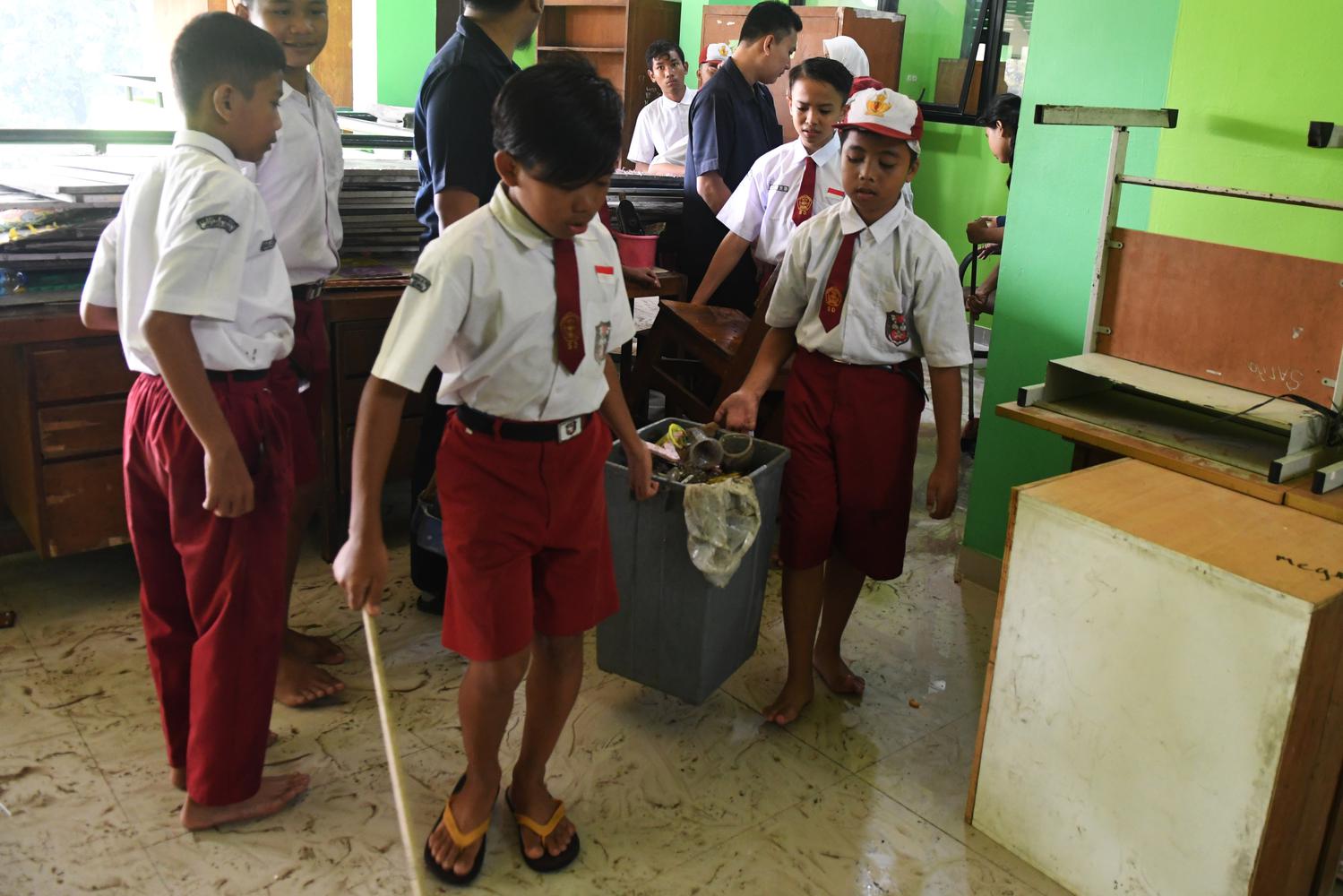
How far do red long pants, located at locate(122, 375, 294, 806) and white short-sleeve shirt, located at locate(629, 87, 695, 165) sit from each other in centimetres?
473

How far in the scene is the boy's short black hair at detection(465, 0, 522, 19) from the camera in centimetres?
251

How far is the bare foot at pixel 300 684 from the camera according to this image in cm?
252

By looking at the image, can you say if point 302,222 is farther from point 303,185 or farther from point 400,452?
point 400,452

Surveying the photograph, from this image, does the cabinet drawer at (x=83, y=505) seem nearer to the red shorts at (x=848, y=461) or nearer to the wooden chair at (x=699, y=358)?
the wooden chair at (x=699, y=358)

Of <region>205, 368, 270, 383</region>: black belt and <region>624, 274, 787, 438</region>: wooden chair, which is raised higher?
<region>205, 368, 270, 383</region>: black belt

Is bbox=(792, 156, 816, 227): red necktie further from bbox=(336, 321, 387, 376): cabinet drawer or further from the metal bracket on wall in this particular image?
the metal bracket on wall

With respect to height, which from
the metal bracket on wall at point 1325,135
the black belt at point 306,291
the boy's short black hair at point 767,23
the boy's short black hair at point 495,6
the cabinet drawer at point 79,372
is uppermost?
the boy's short black hair at point 767,23

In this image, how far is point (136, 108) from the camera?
21.7ft

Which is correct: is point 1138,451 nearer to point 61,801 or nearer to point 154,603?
point 154,603

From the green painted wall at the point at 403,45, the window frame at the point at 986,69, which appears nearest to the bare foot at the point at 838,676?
Result: the window frame at the point at 986,69

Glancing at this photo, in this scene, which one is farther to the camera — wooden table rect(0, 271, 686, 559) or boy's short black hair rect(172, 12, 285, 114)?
wooden table rect(0, 271, 686, 559)

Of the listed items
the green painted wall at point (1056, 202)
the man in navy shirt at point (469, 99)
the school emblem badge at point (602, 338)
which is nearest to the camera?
the school emblem badge at point (602, 338)

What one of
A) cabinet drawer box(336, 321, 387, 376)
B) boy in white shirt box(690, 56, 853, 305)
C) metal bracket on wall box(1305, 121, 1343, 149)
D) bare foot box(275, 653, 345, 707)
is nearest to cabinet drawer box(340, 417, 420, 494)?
cabinet drawer box(336, 321, 387, 376)

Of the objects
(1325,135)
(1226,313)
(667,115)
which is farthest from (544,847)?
(667,115)
